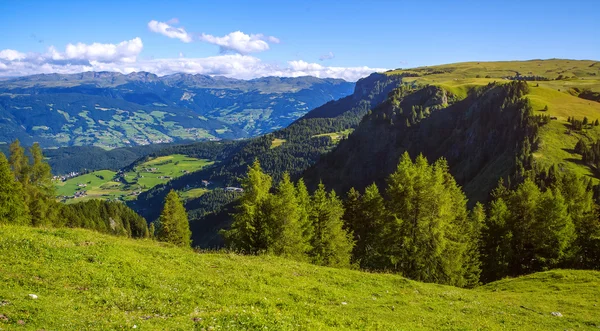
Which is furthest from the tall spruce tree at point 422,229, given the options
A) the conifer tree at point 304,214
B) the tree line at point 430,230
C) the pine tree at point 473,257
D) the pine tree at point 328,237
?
the conifer tree at point 304,214

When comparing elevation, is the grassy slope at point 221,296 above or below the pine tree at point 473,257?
above

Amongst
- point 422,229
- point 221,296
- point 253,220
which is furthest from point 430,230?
point 221,296

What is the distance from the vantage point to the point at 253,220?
4950 centimetres

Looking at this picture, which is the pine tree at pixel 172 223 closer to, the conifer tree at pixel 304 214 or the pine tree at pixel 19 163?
the pine tree at pixel 19 163

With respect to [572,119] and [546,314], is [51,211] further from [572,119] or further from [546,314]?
[572,119]

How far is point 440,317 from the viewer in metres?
24.5

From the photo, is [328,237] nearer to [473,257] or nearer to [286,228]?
[286,228]

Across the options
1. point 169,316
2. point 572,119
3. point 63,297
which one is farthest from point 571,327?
point 572,119

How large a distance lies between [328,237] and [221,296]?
34339 millimetres

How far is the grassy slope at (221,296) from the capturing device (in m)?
16.8

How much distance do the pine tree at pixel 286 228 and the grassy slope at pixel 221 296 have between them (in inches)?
463

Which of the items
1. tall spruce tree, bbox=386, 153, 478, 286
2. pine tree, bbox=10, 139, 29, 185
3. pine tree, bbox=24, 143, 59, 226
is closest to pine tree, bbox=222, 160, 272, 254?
tall spruce tree, bbox=386, 153, 478, 286

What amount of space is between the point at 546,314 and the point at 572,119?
135 meters

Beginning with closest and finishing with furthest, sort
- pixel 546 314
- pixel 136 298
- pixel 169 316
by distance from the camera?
→ pixel 169 316 → pixel 136 298 → pixel 546 314
